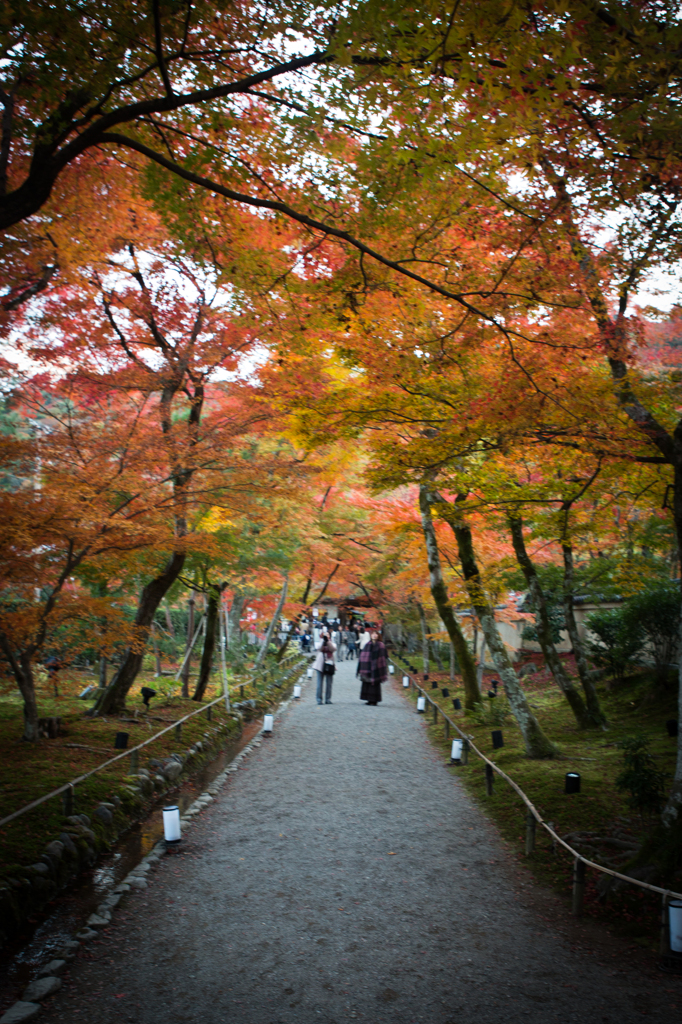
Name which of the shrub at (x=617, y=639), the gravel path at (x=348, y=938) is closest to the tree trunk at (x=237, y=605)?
the shrub at (x=617, y=639)

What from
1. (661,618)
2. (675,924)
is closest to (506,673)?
(661,618)

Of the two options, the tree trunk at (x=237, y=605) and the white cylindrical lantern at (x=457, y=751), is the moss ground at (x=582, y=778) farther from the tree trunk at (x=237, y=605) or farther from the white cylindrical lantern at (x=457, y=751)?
the tree trunk at (x=237, y=605)

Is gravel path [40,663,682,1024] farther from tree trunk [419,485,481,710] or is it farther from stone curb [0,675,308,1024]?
tree trunk [419,485,481,710]

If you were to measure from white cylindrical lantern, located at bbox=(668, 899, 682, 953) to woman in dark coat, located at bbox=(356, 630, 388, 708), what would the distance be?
13.9m

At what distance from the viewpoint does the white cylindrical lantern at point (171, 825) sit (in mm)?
6859

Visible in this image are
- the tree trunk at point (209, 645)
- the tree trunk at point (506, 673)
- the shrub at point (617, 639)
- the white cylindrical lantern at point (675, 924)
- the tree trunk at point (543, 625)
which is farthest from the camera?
the tree trunk at point (209, 645)

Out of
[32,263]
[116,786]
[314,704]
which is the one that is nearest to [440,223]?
[32,263]

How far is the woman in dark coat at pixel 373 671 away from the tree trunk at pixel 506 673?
263 inches

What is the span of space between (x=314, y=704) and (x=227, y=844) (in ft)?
41.3

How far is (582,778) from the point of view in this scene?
851 centimetres

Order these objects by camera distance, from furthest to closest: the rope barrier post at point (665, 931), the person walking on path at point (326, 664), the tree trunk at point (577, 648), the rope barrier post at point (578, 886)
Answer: the person walking on path at point (326, 664) → the tree trunk at point (577, 648) → the rope barrier post at point (578, 886) → the rope barrier post at point (665, 931)

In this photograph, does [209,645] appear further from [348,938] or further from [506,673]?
[348,938]

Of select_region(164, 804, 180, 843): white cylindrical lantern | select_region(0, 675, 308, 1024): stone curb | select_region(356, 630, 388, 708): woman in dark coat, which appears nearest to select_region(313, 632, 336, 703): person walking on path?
select_region(356, 630, 388, 708): woman in dark coat

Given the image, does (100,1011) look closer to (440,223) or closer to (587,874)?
(587,874)
